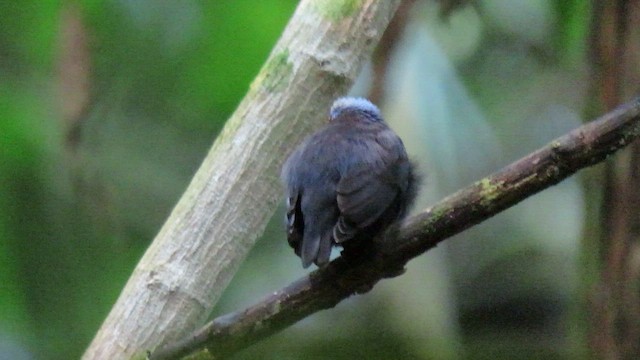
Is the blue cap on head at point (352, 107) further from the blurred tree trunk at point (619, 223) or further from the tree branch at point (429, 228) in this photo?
the blurred tree trunk at point (619, 223)

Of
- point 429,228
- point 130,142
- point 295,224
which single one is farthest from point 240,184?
point 130,142

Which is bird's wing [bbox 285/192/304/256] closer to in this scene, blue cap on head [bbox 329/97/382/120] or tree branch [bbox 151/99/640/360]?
tree branch [bbox 151/99/640/360]

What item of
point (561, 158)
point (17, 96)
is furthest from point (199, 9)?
point (561, 158)

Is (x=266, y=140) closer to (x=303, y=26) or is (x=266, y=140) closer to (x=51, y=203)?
(x=303, y=26)

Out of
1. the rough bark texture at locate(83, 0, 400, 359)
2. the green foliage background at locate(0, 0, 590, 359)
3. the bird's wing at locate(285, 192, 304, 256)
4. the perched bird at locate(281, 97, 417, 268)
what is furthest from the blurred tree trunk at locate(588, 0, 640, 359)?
the bird's wing at locate(285, 192, 304, 256)

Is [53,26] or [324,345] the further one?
[324,345]

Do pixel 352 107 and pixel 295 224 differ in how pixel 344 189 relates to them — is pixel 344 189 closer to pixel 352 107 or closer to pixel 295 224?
pixel 295 224
